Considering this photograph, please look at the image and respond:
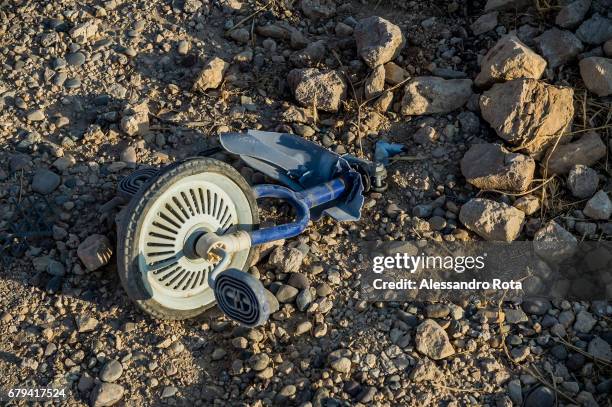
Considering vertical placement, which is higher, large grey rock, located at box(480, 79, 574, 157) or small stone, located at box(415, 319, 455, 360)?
large grey rock, located at box(480, 79, 574, 157)

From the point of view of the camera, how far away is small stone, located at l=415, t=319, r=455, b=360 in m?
3.89

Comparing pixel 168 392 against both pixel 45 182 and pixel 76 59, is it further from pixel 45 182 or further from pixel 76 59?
pixel 76 59

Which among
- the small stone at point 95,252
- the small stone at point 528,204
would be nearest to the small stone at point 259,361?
the small stone at point 95,252

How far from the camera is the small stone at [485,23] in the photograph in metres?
5.15

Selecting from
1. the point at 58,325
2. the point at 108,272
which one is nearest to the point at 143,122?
the point at 108,272

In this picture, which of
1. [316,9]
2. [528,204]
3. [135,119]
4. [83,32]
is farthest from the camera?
[316,9]

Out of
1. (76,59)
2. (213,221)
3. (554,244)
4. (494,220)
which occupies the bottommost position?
(554,244)

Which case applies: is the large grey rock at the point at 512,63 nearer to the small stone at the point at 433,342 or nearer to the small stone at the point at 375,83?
the small stone at the point at 375,83

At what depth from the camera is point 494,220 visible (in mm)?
4332

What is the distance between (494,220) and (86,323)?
2036mm

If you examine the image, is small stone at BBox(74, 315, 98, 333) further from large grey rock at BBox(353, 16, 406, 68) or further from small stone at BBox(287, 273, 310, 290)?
large grey rock at BBox(353, 16, 406, 68)

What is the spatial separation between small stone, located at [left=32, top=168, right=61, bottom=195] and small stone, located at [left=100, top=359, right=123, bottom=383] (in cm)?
110

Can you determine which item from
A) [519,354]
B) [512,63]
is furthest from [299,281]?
[512,63]

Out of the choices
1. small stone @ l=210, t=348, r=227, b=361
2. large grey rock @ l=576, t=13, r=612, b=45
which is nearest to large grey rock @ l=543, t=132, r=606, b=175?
large grey rock @ l=576, t=13, r=612, b=45
